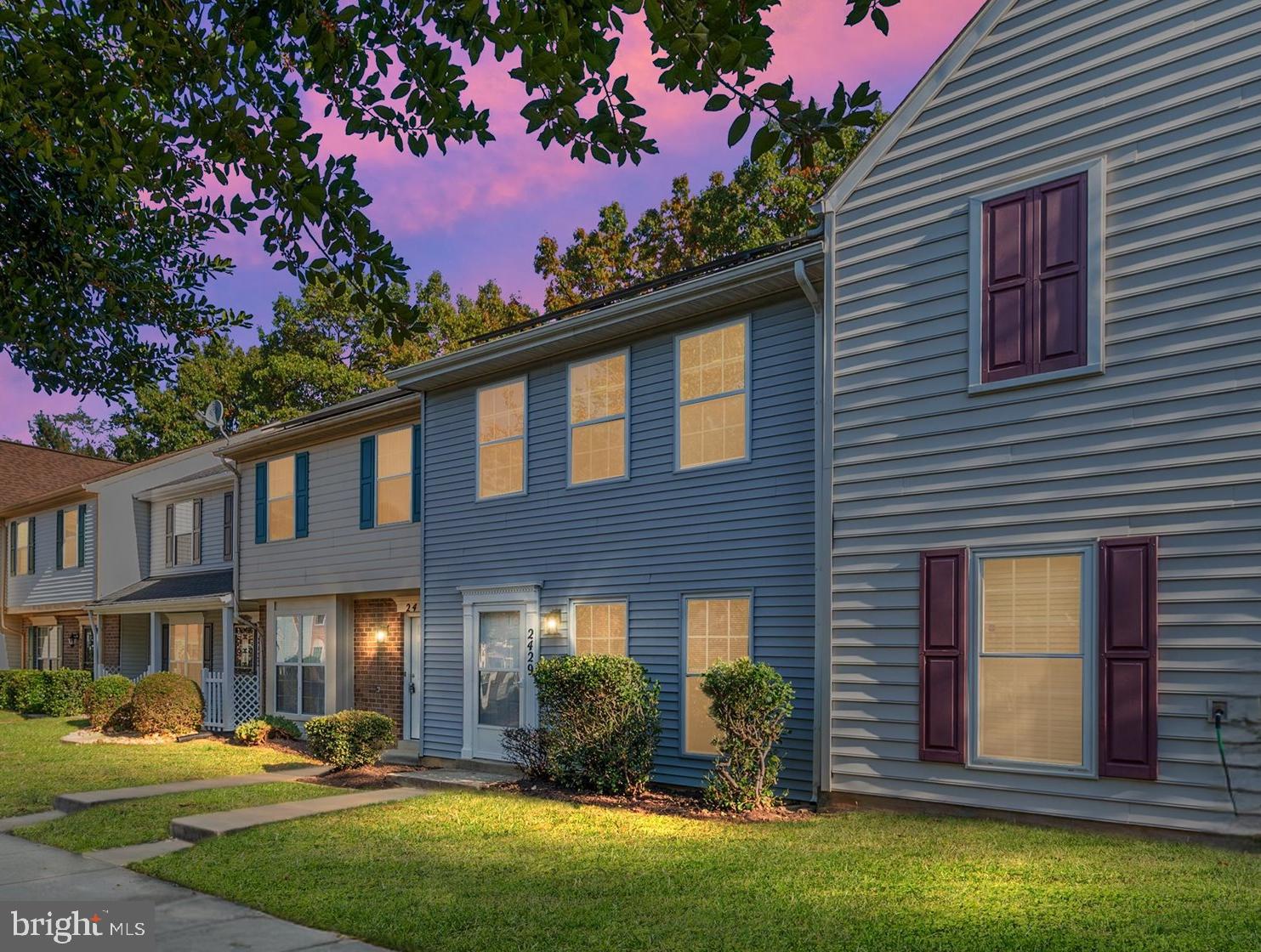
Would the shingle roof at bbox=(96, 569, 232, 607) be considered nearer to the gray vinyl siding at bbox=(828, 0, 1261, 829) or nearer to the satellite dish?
the satellite dish

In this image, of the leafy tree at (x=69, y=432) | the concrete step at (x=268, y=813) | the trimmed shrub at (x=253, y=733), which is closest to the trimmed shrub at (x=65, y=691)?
the trimmed shrub at (x=253, y=733)

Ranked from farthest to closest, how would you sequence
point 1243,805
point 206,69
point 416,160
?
1. point 1243,805
2. point 416,160
3. point 206,69

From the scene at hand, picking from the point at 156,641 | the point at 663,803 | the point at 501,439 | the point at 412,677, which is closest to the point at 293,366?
the point at 156,641

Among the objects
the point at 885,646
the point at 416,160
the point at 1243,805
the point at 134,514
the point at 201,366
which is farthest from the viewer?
the point at 201,366

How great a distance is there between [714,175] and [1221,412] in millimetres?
22152

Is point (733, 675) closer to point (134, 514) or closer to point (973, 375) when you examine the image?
point (973, 375)

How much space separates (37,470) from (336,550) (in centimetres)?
2404

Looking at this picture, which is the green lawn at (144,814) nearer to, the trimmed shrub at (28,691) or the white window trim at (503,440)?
the white window trim at (503,440)

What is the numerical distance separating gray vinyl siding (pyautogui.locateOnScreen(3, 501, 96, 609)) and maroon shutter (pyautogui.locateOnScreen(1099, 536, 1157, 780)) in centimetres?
2473

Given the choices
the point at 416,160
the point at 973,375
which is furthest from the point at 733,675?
the point at 416,160

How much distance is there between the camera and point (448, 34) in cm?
516

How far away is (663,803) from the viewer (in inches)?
434

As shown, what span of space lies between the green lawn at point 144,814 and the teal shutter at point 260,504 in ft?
27.4

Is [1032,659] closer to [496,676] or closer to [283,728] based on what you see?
[496,676]
